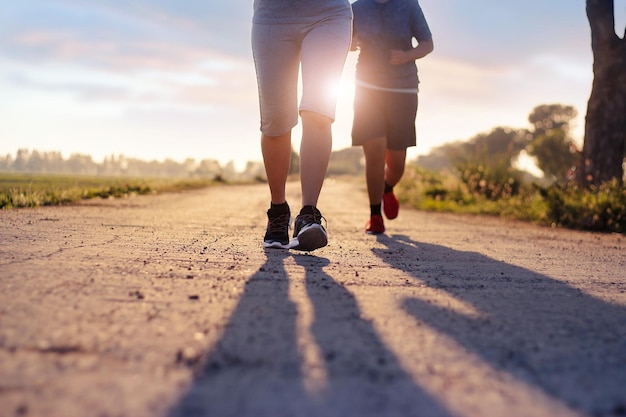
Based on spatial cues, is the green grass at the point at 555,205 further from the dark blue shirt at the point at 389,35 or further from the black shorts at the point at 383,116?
the dark blue shirt at the point at 389,35

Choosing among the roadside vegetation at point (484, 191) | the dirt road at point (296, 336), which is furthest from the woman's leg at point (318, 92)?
the roadside vegetation at point (484, 191)

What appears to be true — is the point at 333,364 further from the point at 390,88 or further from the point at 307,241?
the point at 390,88

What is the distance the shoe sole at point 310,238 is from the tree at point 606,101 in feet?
22.3

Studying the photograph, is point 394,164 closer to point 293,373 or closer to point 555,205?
point 555,205

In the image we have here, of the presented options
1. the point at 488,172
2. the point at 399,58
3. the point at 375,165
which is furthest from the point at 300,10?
the point at 488,172

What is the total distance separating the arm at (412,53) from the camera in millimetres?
4488

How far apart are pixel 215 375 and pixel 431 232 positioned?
4.18 m

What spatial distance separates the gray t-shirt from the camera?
3010 mm

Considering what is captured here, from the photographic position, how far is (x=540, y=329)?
1.50 m

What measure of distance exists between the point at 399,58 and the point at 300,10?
1.69 meters

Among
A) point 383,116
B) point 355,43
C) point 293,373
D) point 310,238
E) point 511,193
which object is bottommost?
point 293,373

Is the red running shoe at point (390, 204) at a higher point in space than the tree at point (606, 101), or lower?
lower

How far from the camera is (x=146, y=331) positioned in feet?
4.31

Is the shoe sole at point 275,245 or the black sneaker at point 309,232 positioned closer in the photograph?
the black sneaker at point 309,232
